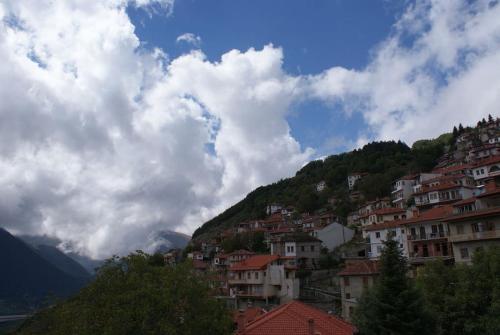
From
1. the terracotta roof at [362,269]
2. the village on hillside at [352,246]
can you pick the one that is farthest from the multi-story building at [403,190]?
the terracotta roof at [362,269]

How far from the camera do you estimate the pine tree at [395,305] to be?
25453mm

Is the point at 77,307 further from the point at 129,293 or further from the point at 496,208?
the point at 496,208

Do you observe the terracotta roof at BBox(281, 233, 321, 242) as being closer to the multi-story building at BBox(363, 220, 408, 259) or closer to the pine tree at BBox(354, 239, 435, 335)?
the multi-story building at BBox(363, 220, 408, 259)

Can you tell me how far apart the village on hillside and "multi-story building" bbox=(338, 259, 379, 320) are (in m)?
0.11

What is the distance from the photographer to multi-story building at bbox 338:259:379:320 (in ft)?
150

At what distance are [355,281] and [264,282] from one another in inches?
691

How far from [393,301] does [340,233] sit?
4868 centimetres

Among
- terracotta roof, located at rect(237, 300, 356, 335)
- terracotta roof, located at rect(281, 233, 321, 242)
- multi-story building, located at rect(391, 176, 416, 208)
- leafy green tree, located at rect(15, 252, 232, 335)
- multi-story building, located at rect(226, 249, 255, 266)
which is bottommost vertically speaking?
terracotta roof, located at rect(237, 300, 356, 335)

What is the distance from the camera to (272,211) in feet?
431

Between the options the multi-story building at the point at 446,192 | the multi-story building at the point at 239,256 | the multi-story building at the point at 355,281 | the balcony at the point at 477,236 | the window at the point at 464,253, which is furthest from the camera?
the multi-story building at the point at 239,256

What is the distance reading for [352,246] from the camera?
67.1m

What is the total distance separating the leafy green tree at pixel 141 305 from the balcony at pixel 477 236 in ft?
91.0

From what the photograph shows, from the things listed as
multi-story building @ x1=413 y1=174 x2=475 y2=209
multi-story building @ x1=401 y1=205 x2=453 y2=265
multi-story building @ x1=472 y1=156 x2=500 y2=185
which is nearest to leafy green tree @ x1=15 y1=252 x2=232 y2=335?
multi-story building @ x1=401 y1=205 x2=453 y2=265

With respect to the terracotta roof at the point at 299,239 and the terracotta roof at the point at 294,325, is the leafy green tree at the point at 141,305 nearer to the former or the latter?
the terracotta roof at the point at 294,325
